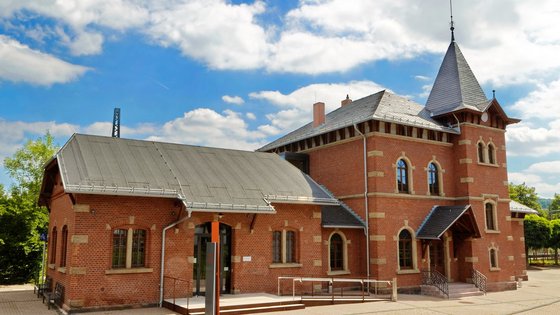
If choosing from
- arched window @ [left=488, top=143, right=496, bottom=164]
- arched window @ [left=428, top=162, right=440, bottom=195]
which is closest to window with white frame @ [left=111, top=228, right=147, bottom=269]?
arched window @ [left=428, top=162, right=440, bottom=195]

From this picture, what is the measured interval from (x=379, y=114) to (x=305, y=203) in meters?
5.42

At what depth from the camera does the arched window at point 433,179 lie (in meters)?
22.7

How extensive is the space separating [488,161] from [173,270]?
16.2 meters

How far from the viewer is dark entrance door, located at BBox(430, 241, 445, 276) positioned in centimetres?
2213

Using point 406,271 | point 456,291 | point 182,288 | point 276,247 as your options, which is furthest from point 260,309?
point 456,291

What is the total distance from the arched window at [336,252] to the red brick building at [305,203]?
0.05 metres

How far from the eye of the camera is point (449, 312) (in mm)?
16297

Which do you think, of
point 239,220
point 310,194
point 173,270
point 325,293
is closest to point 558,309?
point 325,293

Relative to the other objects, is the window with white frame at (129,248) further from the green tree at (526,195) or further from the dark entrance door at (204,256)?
the green tree at (526,195)

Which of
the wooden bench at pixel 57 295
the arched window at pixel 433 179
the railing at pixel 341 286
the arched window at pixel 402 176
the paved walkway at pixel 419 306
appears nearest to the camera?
the paved walkway at pixel 419 306

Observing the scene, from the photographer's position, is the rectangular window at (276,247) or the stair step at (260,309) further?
the rectangular window at (276,247)

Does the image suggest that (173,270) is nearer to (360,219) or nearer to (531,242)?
(360,219)

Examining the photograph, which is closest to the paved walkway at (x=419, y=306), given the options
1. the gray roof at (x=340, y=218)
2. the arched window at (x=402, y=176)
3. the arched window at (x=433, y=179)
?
the gray roof at (x=340, y=218)

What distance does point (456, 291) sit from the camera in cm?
2066
